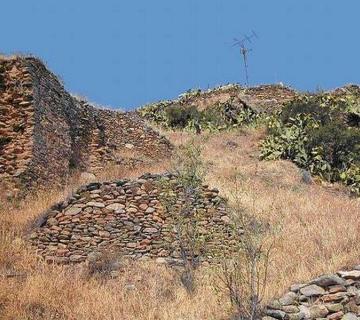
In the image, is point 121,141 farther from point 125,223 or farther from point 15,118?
point 125,223

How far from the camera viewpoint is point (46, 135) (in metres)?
14.6

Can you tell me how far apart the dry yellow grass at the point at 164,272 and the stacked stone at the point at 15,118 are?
3.76ft

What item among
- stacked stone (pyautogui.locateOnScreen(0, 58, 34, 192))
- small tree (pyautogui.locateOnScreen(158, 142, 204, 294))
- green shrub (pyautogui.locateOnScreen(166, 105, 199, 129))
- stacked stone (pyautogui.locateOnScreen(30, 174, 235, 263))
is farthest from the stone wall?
green shrub (pyautogui.locateOnScreen(166, 105, 199, 129))

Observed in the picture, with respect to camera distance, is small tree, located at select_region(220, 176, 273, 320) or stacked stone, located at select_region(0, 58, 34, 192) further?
stacked stone, located at select_region(0, 58, 34, 192)

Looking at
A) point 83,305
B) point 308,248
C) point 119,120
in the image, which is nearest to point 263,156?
point 119,120

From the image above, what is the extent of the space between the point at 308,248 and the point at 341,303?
97.9 inches

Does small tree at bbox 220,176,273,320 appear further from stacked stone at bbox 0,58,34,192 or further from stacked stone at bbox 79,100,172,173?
stacked stone at bbox 79,100,172,173

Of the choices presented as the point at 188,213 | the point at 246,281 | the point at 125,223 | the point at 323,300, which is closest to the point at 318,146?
the point at 188,213

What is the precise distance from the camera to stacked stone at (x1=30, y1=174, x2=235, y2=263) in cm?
1048

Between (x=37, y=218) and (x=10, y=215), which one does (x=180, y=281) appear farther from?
(x=10, y=215)

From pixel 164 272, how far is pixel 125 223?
6.28 ft

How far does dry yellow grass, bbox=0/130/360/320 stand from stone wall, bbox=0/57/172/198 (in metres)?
1.06

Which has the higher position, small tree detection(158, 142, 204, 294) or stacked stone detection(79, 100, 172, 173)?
stacked stone detection(79, 100, 172, 173)

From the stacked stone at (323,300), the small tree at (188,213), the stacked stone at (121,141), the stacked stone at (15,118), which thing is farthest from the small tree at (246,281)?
the stacked stone at (121,141)
